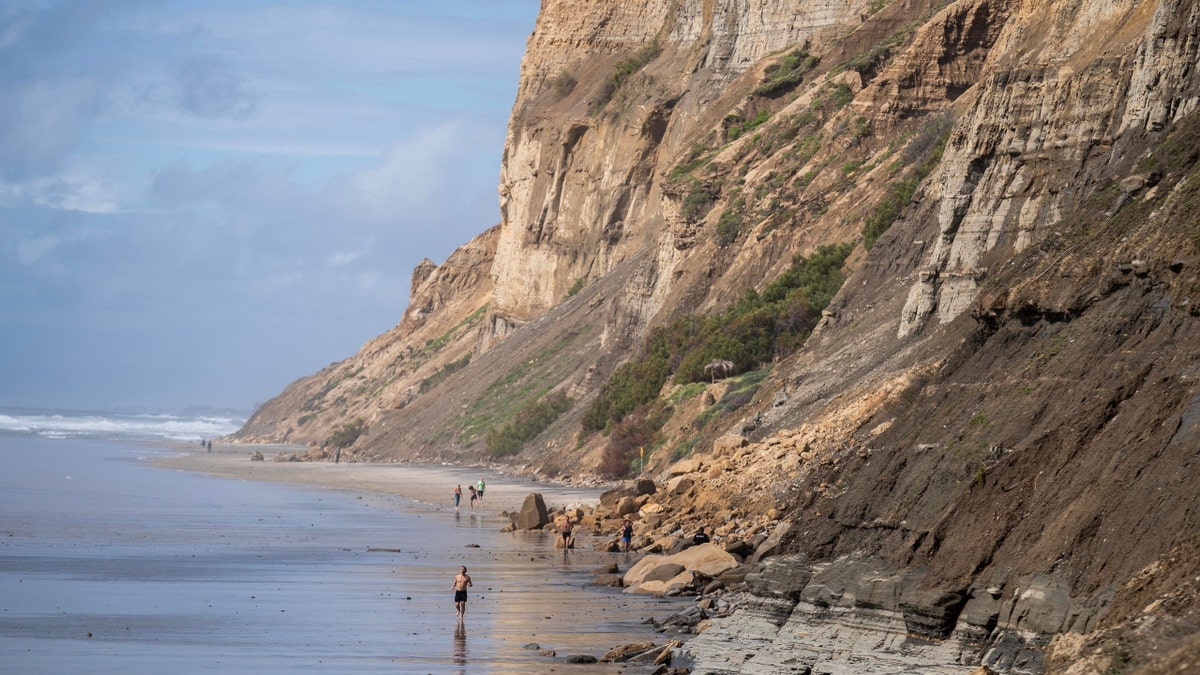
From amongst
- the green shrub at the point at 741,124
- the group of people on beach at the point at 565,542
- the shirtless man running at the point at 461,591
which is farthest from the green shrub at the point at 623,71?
the shirtless man running at the point at 461,591

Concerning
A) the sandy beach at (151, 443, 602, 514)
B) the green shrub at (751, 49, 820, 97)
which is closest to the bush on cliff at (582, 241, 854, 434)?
the sandy beach at (151, 443, 602, 514)

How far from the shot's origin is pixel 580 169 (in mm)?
86062

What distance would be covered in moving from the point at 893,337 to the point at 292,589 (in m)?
15.5

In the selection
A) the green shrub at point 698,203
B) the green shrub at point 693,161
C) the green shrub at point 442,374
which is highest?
the green shrub at point 693,161

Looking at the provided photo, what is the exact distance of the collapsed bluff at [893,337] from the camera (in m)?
17.4

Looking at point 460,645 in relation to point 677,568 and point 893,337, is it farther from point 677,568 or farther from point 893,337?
point 893,337

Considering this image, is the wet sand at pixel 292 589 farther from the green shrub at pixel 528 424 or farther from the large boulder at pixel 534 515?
the green shrub at pixel 528 424

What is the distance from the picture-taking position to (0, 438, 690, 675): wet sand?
21328 mm

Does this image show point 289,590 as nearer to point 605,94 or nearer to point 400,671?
point 400,671

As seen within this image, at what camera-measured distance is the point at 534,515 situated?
4012 centimetres

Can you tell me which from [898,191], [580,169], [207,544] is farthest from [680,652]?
[580,169]

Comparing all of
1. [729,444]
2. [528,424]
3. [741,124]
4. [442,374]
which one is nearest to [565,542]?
[729,444]

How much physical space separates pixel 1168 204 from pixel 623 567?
14.0 m

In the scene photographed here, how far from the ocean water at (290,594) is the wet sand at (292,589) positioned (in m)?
0.05
